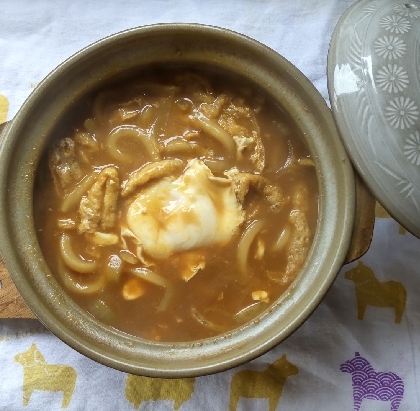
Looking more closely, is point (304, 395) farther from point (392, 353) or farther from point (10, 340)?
point (10, 340)

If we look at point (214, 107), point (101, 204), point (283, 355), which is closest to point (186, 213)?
point (101, 204)

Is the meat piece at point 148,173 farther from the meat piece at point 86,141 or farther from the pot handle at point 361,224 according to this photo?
the pot handle at point 361,224

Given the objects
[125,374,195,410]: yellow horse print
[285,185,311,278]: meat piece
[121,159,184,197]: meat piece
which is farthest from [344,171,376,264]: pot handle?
[125,374,195,410]: yellow horse print

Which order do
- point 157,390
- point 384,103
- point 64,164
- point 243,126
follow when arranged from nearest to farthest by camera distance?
1. point 384,103
2. point 64,164
3. point 243,126
4. point 157,390

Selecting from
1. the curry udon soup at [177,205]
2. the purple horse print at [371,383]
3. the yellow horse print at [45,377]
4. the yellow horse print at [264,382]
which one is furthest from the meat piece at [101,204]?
the purple horse print at [371,383]

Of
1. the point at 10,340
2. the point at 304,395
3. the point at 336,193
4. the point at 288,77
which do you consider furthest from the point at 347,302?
the point at 10,340

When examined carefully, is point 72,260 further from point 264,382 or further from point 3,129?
point 264,382
